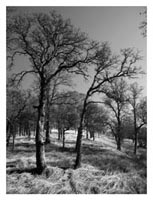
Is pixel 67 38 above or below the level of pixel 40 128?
above

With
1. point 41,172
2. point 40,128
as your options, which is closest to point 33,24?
point 40,128

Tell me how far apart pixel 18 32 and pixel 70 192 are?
886cm

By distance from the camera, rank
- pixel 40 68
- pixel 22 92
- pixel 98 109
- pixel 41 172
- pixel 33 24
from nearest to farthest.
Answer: pixel 41 172
pixel 33 24
pixel 40 68
pixel 22 92
pixel 98 109

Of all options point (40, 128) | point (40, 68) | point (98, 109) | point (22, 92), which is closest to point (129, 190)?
point (40, 128)

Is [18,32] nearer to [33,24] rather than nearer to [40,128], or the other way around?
[33,24]

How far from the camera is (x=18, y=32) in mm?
6816
